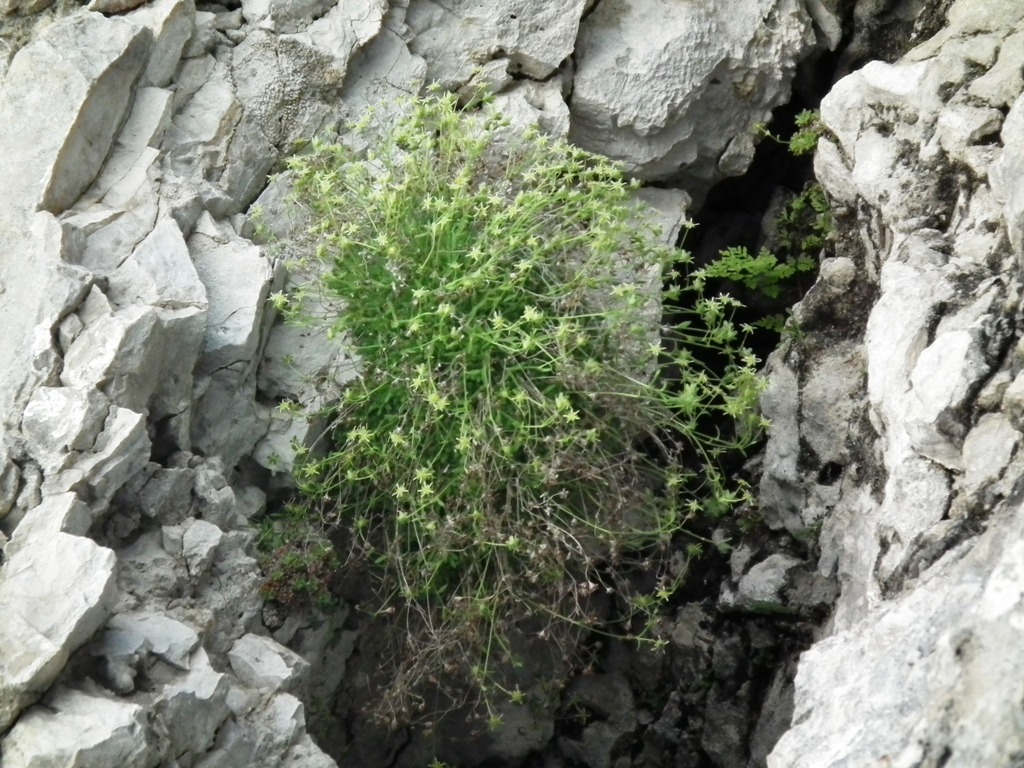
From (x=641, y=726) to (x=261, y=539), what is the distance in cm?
222

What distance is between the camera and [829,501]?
4.94m

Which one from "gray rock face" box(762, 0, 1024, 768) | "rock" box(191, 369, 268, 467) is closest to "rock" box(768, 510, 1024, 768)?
"gray rock face" box(762, 0, 1024, 768)

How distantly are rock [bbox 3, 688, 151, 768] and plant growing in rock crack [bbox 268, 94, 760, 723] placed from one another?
126cm

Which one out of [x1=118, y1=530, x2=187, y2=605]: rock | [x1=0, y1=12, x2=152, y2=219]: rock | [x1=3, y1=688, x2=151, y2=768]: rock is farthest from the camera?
[x1=0, y1=12, x2=152, y2=219]: rock

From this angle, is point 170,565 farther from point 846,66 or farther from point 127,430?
point 846,66

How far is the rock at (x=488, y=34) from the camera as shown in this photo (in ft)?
18.6

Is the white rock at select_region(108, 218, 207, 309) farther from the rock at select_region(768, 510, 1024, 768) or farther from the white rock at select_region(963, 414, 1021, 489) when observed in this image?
the white rock at select_region(963, 414, 1021, 489)

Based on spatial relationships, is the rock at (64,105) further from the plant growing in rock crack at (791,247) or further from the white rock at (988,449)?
the white rock at (988,449)

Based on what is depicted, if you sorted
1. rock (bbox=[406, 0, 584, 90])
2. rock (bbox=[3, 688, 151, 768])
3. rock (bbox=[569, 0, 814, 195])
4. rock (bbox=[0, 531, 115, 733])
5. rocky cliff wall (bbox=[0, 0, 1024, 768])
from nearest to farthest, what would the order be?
rocky cliff wall (bbox=[0, 0, 1024, 768]) < rock (bbox=[3, 688, 151, 768]) < rock (bbox=[0, 531, 115, 733]) < rock (bbox=[406, 0, 584, 90]) < rock (bbox=[569, 0, 814, 195])

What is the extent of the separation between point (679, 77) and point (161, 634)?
369cm

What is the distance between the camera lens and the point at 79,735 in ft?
11.8

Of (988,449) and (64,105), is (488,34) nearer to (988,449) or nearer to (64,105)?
(64,105)

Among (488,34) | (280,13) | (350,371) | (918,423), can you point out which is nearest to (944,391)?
(918,423)

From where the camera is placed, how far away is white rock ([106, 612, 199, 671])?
13.2 ft
